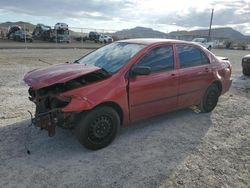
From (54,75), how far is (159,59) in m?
1.96

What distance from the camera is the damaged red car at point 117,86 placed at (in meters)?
3.96

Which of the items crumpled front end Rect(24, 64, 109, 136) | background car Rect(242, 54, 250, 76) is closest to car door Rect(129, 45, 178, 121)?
crumpled front end Rect(24, 64, 109, 136)

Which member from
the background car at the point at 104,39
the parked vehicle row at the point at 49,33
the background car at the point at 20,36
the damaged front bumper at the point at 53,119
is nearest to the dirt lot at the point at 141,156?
the damaged front bumper at the point at 53,119

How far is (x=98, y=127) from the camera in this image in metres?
4.14

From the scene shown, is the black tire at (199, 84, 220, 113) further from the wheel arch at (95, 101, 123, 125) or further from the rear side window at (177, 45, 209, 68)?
the wheel arch at (95, 101, 123, 125)

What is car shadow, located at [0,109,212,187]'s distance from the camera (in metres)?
3.45

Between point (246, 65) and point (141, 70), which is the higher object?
point (141, 70)

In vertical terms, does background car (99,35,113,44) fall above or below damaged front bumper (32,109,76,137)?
above

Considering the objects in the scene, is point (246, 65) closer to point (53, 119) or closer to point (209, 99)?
point (209, 99)

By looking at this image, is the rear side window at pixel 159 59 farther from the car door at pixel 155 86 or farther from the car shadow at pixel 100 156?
the car shadow at pixel 100 156

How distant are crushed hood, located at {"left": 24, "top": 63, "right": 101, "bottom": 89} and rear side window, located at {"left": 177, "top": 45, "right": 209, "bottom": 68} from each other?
185cm

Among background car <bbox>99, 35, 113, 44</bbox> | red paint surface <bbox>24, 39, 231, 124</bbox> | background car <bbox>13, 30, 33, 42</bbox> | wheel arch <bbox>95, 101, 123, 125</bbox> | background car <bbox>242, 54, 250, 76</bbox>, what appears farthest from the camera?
background car <bbox>99, 35, 113, 44</bbox>

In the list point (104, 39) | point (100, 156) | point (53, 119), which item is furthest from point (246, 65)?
point (104, 39)

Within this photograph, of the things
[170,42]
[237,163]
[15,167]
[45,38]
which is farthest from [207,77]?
[45,38]
